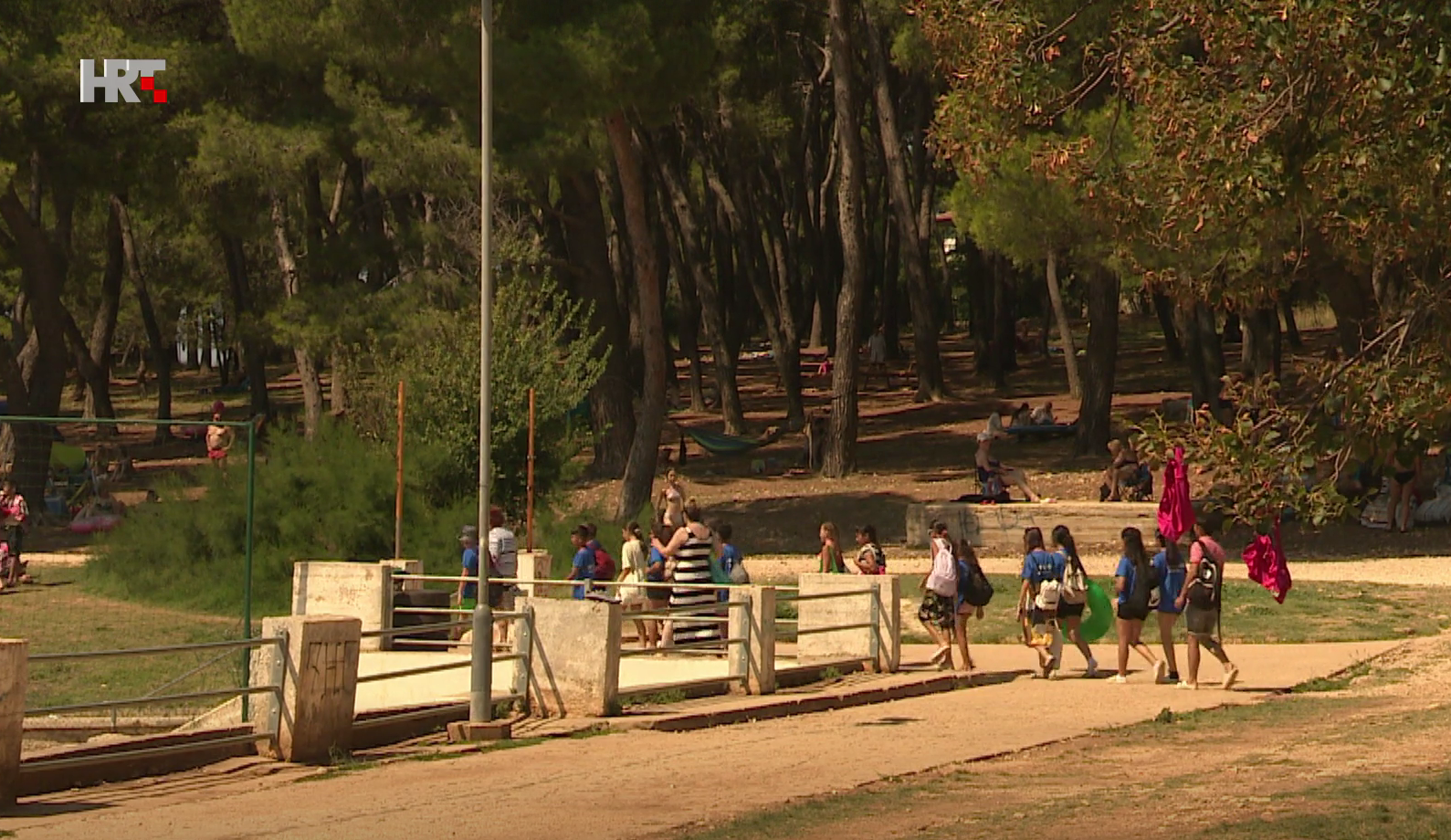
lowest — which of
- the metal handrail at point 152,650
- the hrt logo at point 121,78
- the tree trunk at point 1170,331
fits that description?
the metal handrail at point 152,650

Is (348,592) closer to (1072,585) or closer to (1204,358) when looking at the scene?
(1072,585)

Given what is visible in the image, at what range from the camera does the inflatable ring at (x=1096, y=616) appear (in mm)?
21297

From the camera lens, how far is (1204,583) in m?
19.3

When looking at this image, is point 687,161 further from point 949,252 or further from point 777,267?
point 949,252

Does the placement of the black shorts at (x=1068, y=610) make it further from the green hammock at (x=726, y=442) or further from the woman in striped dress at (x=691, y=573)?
the green hammock at (x=726, y=442)

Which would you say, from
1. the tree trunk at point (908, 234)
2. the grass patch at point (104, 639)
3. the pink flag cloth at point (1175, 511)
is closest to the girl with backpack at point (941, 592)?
the pink flag cloth at point (1175, 511)

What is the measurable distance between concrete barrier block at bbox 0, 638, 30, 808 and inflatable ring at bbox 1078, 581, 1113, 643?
38.3ft

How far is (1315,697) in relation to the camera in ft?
63.5

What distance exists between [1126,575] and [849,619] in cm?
330

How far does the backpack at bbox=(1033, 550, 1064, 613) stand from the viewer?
20.8 meters

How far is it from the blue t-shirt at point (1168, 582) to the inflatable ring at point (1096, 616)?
140 cm

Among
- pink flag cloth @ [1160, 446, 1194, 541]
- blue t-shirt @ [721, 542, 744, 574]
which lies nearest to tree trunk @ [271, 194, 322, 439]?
blue t-shirt @ [721, 542, 744, 574]

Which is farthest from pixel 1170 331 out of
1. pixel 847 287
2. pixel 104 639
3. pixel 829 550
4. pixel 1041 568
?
pixel 104 639

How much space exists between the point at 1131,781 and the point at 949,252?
80464 mm
